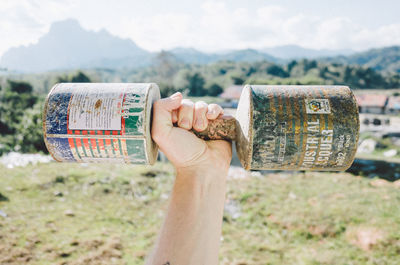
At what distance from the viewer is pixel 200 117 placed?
6.35ft

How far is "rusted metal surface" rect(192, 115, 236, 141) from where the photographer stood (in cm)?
206

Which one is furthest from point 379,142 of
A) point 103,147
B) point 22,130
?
point 22,130

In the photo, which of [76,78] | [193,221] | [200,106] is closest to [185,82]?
[76,78]

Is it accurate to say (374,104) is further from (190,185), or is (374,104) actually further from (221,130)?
(190,185)

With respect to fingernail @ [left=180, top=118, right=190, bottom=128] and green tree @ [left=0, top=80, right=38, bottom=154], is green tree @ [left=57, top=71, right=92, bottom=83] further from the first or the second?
fingernail @ [left=180, top=118, right=190, bottom=128]

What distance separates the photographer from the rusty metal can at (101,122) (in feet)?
5.86

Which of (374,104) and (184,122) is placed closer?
(184,122)

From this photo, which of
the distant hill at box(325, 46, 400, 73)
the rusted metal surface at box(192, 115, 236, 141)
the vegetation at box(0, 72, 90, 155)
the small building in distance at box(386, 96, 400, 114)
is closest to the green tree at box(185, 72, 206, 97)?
the vegetation at box(0, 72, 90, 155)

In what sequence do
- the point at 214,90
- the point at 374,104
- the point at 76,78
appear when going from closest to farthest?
the point at 374,104
the point at 76,78
the point at 214,90

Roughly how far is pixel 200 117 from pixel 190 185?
19.4 inches

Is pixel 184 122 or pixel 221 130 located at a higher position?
pixel 184 122

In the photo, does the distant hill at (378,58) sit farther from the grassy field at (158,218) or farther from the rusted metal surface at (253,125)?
the rusted metal surface at (253,125)

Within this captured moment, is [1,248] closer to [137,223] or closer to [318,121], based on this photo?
[137,223]

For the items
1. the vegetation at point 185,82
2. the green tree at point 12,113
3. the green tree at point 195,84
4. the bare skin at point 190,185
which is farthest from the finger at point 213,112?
the green tree at point 195,84
